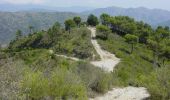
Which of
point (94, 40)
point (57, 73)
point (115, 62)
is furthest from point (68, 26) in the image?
point (57, 73)

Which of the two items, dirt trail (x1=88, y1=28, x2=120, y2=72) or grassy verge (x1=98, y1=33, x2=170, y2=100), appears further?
dirt trail (x1=88, y1=28, x2=120, y2=72)

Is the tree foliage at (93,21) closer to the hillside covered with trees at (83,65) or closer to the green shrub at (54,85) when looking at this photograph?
the hillside covered with trees at (83,65)

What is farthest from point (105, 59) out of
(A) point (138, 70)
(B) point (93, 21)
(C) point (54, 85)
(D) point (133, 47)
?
(B) point (93, 21)

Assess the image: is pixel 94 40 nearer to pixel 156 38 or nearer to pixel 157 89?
pixel 156 38

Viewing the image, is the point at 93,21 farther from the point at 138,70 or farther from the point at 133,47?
the point at 138,70

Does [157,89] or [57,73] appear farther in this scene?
[157,89]

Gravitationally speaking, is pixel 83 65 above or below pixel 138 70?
above

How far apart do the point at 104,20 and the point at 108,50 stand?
33143 millimetres

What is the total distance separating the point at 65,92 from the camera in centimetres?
1839

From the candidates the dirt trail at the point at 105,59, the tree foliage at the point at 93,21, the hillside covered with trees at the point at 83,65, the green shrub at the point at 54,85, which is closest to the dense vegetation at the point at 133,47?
the hillside covered with trees at the point at 83,65

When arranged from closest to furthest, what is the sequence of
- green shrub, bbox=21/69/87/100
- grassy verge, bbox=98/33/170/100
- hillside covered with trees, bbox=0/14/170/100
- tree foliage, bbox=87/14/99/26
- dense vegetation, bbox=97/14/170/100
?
hillside covered with trees, bbox=0/14/170/100 → green shrub, bbox=21/69/87/100 → grassy verge, bbox=98/33/170/100 → dense vegetation, bbox=97/14/170/100 → tree foliage, bbox=87/14/99/26

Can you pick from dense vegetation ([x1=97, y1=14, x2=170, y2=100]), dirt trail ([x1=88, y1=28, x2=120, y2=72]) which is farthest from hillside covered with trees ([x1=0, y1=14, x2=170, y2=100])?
dirt trail ([x1=88, y1=28, x2=120, y2=72])

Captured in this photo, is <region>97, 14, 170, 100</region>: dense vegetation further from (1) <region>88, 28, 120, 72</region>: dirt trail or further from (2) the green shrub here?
(2) the green shrub

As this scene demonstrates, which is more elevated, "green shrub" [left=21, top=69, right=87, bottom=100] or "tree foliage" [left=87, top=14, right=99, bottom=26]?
"green shrub" [left=21, top=69, right=87, bottom=100]
